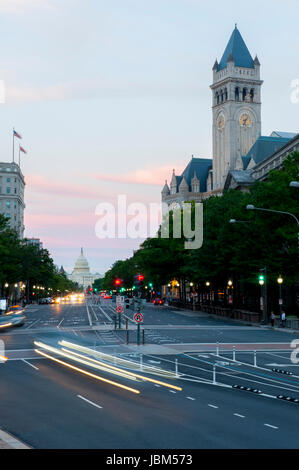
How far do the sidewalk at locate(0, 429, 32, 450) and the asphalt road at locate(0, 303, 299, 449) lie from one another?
1.29 ft

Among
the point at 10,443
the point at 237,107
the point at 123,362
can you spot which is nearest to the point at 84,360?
the point at 123,362

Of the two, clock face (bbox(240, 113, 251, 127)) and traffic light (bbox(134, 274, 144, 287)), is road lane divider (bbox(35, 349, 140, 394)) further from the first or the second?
clock face (bbox(240, 113, 251, 127))

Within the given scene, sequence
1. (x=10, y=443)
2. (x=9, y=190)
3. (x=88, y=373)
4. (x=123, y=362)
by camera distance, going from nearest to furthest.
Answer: (x=10, y=443) → (x=88, y=373) → (x=123, y=362) → (x=9, y=190)

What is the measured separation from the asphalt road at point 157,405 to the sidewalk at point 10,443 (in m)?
0.39

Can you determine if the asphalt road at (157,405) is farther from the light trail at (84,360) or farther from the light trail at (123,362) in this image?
the light trail at (84,360)

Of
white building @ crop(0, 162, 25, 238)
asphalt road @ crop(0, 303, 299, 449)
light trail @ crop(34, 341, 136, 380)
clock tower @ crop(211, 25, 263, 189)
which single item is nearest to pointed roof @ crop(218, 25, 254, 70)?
clock tower @ crop(211, 25, 263, 189)

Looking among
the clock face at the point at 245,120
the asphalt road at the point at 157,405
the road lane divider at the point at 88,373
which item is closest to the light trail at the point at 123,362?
the asphalt road at the point at 157,405

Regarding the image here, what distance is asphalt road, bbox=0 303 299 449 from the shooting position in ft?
50.3

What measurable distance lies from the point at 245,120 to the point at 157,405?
184 metres

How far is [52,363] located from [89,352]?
189 inches

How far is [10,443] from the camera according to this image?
46.9 feet

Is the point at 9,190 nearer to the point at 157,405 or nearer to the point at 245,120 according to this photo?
the point at 245,120

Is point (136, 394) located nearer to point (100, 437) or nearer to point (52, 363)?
point (100, 437)
